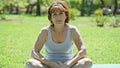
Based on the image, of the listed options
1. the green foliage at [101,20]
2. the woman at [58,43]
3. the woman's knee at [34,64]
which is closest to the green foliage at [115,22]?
the green foliage at [101,20]

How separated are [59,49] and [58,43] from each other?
0.08 meters

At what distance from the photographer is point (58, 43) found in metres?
4.34

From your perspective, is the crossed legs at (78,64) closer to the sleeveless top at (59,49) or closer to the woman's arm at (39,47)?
the woman's arm at (39,47)

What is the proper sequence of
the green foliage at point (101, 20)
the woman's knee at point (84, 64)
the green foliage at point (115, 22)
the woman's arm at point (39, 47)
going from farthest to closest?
1. the green foliage at point (115, 22)
2. the green foliage at point (101, 20)
3. the woman's arm at point (39, 47)
4. the woman's knee at point (84, 64)

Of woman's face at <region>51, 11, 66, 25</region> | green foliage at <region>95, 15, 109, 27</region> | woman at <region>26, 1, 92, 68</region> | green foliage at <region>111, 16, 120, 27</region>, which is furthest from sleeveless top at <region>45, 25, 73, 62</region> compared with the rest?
green foliage at <region>111, 16, 120, 27</region>

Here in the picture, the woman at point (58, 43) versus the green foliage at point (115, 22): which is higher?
the woman at point (58, 43)

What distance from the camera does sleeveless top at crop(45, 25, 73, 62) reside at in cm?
433

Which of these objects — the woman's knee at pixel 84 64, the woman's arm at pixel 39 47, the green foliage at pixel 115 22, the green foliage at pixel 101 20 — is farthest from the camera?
the green foliage at pixel 115 22

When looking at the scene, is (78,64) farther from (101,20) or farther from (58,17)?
(101,20)

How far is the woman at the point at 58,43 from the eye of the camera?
4.24 m

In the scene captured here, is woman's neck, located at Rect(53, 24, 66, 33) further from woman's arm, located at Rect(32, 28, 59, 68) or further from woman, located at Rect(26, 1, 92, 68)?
woman's arm, located at Rect(32, 28, 59, 68)

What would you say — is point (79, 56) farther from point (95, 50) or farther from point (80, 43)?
point (95, 50)

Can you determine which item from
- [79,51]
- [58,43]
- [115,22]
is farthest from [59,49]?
[115,22]

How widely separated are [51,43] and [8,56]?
14.1ft
